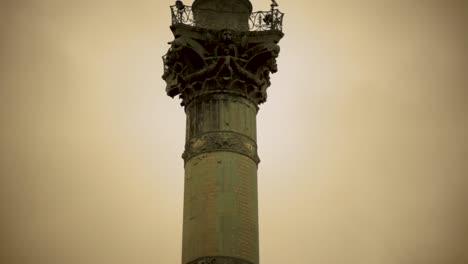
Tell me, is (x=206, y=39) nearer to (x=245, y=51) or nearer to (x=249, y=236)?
(x=245, y=51)

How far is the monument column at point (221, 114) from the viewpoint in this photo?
865 inches

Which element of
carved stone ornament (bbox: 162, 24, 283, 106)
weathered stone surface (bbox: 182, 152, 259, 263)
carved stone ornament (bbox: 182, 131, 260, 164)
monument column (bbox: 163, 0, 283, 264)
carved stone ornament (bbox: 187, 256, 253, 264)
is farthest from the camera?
carved stone ornament (bbox: 162, 24, 283, 106)

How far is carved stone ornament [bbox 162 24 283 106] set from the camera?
23.7m

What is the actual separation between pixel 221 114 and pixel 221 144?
0.95 m

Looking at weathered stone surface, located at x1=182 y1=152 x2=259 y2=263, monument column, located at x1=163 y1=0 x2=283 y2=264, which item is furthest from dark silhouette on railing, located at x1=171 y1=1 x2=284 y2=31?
weathered stone surface, located at x1=182 y1=152 x2=259 y2=263

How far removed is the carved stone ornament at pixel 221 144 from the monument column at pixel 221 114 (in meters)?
0.03

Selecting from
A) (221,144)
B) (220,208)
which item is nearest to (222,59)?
(221,144)

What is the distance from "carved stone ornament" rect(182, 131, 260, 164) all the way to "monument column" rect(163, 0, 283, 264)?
3 centimetres

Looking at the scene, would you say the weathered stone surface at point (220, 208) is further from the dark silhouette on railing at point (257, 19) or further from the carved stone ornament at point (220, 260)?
the dark silhouette on railing at point (257, 19)

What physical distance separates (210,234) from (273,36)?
600cm

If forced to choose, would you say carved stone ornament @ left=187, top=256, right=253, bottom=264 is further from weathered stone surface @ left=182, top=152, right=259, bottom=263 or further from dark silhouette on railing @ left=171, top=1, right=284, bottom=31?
dark silhouette on railing @ left=171, top=1, right=284, bottom=31

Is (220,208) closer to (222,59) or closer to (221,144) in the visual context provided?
(221,144)
